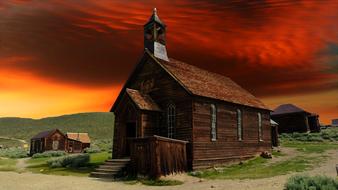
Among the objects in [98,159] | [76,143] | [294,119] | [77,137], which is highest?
[294,119]

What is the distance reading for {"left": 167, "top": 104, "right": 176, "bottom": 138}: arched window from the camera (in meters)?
23.4

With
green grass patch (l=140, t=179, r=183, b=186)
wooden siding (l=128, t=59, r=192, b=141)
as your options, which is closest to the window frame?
wooden siding (l=128, t=59, r=192, b=141)

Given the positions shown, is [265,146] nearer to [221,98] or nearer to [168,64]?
[221,98]

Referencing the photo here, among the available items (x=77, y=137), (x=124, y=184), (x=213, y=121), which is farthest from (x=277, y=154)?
(x=77, y=137)

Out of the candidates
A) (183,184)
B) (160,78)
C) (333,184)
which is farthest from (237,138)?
(333,184)

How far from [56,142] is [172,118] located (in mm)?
48089

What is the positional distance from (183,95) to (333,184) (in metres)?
13.4

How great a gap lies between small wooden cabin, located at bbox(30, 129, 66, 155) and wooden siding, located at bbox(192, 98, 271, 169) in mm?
46277

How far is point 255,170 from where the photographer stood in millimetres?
22453

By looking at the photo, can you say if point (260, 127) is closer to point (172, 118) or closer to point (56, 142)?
point (172, 118)

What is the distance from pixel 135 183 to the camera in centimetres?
1786

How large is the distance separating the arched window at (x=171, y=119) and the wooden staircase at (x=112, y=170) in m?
3.92

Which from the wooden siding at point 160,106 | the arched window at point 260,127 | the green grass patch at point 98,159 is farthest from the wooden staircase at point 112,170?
the arched window at point 260,127

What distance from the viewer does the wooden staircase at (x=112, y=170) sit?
2050 cm
